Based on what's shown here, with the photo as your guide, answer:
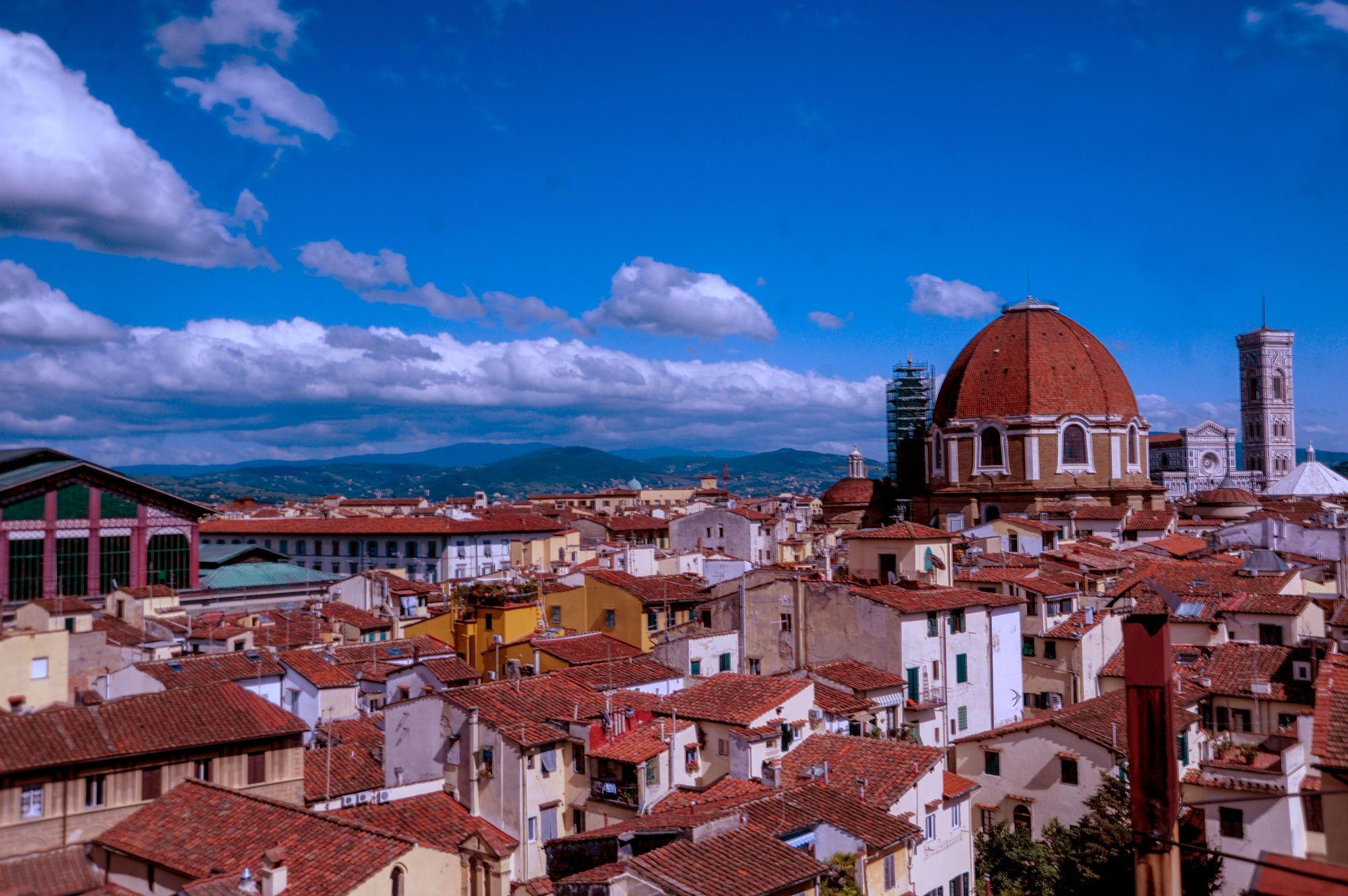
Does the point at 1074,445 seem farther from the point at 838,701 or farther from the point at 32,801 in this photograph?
the point at 32,801

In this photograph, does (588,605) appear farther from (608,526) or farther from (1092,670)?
(608,526)

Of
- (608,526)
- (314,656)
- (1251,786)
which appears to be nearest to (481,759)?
(314,656)

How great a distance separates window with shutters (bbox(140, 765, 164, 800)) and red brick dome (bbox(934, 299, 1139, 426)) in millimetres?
65371

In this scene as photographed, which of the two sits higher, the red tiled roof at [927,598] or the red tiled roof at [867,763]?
the red tiled roof at [927,598]

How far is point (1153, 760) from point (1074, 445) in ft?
226

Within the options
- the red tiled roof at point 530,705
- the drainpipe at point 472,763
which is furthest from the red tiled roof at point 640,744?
the drainpipe at point 472,763

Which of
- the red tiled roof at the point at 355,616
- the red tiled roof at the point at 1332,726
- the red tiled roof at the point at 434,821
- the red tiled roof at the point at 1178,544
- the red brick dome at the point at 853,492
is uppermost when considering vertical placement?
the red brick dome at the point at 853,492

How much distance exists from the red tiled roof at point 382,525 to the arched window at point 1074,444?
33.5 m

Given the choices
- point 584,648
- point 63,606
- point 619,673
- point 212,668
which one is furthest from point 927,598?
point 63,606

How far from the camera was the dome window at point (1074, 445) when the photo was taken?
73.2 meters

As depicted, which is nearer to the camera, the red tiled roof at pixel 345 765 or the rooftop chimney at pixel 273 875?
the rooftop chimney at pixel 273 875

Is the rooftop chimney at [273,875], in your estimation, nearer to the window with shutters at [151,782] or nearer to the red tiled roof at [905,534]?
the window with shutters at [151,782]

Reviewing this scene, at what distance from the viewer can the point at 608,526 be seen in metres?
73.3

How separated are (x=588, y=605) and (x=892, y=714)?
10970mm
